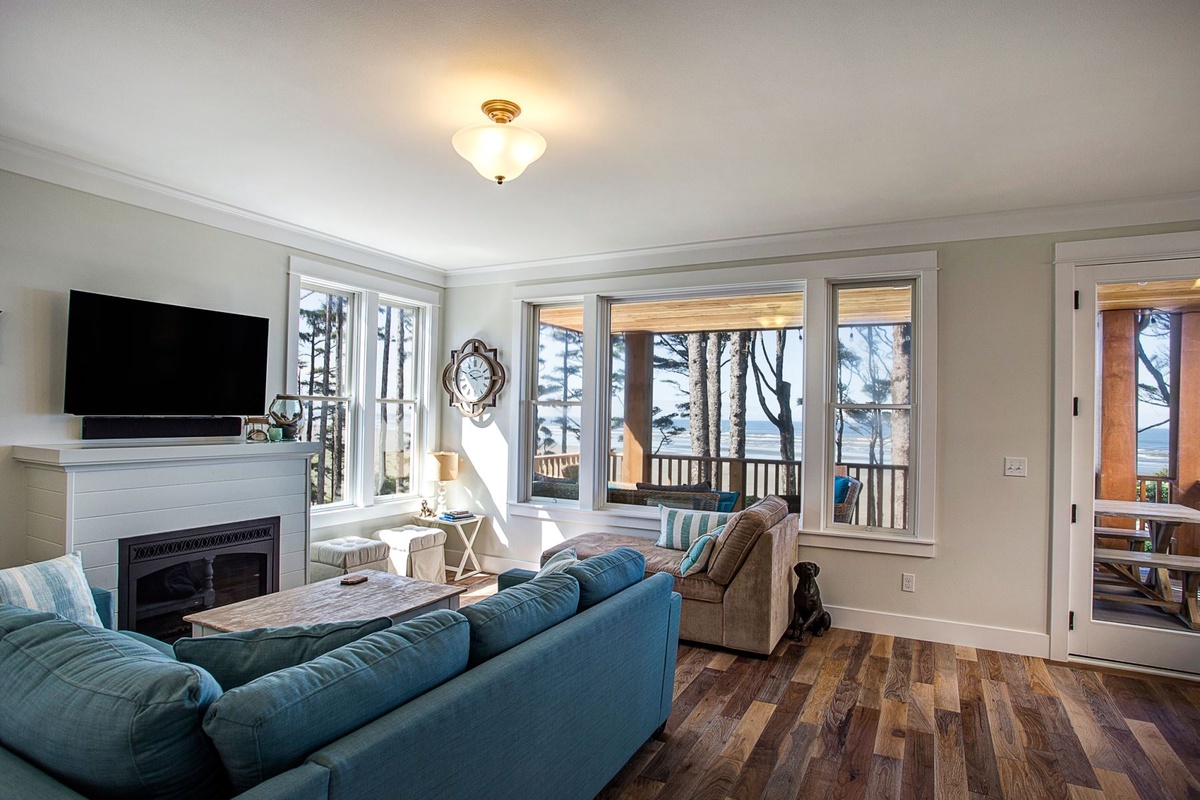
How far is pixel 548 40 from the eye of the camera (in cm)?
219

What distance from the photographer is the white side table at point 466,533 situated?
5.43m

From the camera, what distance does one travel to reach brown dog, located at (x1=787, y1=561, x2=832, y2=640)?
13.5 ft

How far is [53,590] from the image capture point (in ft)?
7.72

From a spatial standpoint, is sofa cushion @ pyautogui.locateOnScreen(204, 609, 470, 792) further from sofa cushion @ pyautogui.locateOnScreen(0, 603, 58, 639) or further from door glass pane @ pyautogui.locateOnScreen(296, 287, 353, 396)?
door glass pane @ pyautogui.locateOnScreen(296, 287, 353, 396)

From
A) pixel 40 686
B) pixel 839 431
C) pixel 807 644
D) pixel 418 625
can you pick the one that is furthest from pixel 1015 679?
pixel 40 686

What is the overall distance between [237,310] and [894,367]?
4.23 meters

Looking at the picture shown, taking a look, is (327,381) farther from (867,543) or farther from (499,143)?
(867,543)

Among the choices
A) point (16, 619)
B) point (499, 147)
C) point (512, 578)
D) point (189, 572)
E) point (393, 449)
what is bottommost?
point (189, 572)

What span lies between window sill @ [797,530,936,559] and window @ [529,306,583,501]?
6.16ft

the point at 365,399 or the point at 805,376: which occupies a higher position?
the point at 805,376

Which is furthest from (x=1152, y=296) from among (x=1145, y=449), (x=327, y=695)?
(x=327, y=695)

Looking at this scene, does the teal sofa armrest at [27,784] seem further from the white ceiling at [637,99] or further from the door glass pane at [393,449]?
the door glass pane at [393,449]

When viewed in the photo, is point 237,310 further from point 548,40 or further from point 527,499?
point 548,40

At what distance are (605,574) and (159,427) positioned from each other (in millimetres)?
2822
